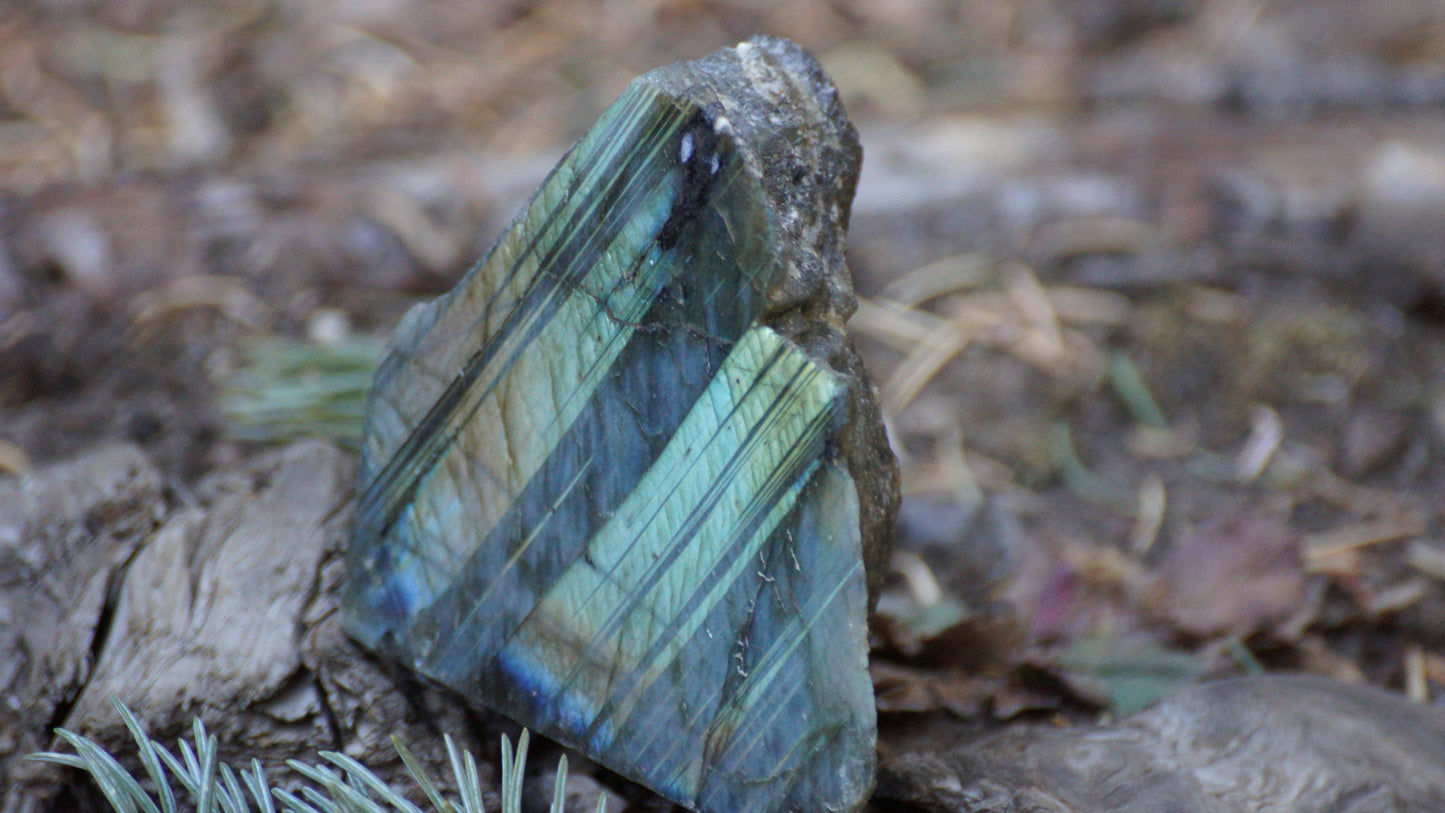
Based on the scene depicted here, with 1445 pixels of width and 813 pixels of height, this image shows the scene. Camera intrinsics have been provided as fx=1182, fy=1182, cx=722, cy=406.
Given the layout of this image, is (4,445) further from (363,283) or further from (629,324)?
(629,324)

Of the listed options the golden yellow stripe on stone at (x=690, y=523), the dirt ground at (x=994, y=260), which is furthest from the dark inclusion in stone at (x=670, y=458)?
the dirt ground at (x=994, y=260)

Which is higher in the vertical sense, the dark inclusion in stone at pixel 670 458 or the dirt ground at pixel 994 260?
the dirt ground at pixel 994 260

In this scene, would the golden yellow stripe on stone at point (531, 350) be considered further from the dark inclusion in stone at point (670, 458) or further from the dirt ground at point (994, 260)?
the dirt ground at point (994, 260)

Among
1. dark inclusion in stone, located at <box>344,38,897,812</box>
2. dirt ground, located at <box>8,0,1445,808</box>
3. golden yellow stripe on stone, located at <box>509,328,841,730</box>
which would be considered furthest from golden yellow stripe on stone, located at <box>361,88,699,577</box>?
dirt ground, located at <box>8,0,1445,808</box>

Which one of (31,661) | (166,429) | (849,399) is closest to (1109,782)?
(849,399)

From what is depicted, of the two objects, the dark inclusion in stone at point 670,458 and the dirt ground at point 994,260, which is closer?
the dark inclusion in stone at point 670,458

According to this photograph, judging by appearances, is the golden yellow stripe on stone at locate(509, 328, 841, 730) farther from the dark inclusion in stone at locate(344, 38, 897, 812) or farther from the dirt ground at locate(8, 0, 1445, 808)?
the dirt ground at locate(8, 0, 1445, 808)

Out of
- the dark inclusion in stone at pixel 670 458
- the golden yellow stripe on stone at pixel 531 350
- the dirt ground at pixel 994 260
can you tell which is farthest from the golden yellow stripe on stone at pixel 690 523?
the dirt ground at pixel 994 260
